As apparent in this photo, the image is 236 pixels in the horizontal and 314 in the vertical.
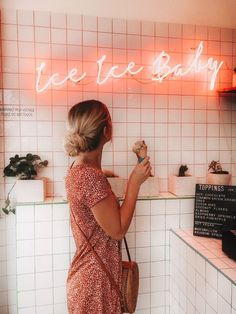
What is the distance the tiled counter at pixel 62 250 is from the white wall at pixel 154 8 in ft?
5.25

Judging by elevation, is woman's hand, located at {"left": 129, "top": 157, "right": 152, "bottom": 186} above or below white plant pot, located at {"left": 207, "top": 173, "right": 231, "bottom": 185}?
above

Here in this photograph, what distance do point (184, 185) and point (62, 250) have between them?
1.17m

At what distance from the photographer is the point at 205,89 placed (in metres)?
2.93

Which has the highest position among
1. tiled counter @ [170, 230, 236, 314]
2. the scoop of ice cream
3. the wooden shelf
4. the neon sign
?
the neon sign

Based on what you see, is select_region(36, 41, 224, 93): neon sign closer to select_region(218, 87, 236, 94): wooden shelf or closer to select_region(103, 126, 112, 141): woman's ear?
select_region(218, 87, 236, 94): wooden shelf

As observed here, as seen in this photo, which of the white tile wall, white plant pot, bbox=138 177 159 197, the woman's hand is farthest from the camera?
white plant pot, bbox=138 177 159 197

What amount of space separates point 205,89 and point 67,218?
170 cm

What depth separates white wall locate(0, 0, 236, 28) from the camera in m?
2.62

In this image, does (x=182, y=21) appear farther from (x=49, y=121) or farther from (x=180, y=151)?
(x=49, y=121)

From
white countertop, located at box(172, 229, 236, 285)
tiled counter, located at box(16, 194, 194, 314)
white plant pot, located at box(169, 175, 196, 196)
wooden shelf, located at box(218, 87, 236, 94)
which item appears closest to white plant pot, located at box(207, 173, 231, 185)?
white plant pot, located at box(169, 175, 196, 196)

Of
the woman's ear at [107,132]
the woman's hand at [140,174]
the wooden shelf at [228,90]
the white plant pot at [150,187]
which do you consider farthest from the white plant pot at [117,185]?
the wooden shelf at [228,90]

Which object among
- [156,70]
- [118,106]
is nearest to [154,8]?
[156,70]

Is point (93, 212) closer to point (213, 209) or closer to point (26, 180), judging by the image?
point (26, 180)

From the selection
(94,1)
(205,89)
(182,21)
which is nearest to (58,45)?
(94,1)
